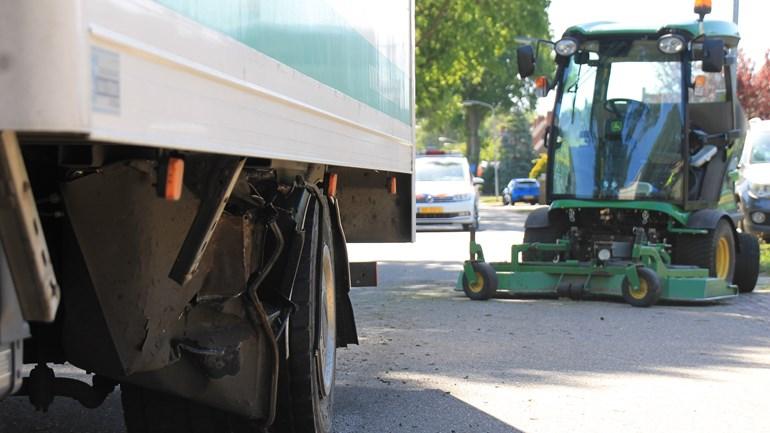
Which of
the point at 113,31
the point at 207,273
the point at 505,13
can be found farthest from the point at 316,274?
the point at 505,13

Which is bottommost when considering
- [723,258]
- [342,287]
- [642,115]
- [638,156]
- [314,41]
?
[723,258]

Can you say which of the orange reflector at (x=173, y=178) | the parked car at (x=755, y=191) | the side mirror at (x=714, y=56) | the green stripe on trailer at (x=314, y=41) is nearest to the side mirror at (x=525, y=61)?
the side mirror at (x=714, y=56)

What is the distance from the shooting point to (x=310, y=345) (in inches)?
207

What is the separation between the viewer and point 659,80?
1362 centimetres

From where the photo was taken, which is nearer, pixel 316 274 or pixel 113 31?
pixel 113 31

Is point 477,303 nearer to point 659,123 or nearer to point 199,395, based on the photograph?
point 659,123

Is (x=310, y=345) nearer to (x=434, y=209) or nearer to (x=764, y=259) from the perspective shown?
(x=764, y=259)

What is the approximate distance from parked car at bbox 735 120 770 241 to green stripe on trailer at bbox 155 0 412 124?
14.4 m

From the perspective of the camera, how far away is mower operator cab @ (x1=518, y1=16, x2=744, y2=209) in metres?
13.4

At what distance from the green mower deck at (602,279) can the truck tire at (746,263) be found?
3.97 ft

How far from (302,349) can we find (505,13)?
33.2m

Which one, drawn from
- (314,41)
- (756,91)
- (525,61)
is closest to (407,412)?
(314,41)

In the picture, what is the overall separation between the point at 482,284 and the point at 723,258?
110 inches

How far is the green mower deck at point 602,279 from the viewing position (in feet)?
38.9
